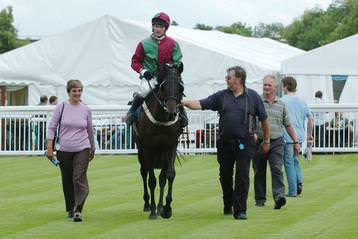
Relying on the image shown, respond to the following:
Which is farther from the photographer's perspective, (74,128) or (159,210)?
(159,210)

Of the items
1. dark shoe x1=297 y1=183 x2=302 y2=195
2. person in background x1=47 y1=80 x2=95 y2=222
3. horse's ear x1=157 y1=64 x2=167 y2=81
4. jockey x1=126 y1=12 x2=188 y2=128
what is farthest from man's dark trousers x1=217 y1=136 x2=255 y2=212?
dark shoe x1=297 y1=183 x2=302 y2=195

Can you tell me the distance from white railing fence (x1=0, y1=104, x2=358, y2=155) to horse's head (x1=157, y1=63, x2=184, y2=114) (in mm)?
12640

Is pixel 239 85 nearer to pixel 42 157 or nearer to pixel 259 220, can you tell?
pixel 259 220

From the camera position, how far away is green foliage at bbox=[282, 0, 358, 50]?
339 feet

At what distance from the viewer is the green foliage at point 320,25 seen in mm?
103375

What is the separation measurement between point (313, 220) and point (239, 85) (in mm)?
1932

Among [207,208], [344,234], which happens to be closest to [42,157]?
[207,208]

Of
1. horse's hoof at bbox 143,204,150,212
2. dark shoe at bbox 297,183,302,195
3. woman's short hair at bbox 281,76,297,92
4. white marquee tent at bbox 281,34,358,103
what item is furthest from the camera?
white marquee tent at bbox 281,34,358,103

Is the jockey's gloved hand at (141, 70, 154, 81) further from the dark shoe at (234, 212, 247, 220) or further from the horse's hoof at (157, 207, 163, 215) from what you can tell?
the dark shoe at (234, 212, 247, 220)

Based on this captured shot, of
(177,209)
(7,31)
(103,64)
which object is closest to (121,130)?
(103,64)

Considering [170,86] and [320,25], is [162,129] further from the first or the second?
[320,25]

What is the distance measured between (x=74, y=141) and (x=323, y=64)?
61.8 ft

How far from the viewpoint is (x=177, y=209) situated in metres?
14.5

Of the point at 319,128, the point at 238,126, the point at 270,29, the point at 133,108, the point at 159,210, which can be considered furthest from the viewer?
the point at 270,29
